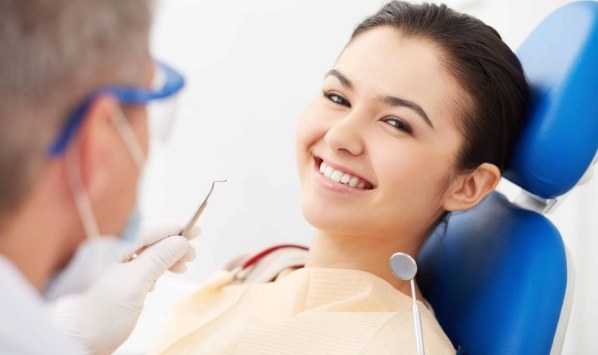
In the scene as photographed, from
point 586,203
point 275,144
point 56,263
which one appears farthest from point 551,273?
point 275,144


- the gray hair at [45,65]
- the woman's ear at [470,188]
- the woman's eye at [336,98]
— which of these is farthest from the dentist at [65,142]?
the woman's ear at [470,188]

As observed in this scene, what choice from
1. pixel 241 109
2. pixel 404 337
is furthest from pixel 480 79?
pixel 241 109

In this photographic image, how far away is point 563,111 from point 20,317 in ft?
3.85

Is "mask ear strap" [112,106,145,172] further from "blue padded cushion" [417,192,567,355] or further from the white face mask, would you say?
"blue padded cushion" [417,192,567,355]

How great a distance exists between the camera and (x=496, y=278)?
170cm

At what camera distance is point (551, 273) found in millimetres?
1594

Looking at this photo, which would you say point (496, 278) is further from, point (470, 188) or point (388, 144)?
point (388, 144)

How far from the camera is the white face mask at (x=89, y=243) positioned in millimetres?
877

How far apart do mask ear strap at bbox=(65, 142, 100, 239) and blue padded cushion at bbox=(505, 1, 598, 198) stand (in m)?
1.04

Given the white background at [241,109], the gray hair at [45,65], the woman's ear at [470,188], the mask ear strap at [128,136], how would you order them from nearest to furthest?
the gray hair at [45,65] < the mask ear strap at [128,136] < the woman's ear at [470,188] < the white background at [241,109]

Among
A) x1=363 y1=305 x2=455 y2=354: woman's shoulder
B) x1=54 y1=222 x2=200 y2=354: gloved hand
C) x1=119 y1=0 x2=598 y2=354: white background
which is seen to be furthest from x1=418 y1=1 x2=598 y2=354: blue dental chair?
x1=119 y1=0 x2=598 y2=354: white background

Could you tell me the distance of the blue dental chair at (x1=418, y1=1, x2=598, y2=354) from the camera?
157 centimetres

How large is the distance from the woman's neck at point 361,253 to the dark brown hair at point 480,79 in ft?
0.82

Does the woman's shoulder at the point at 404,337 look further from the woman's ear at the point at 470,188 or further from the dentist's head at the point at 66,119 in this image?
the dentist's head at the point at 66,119
